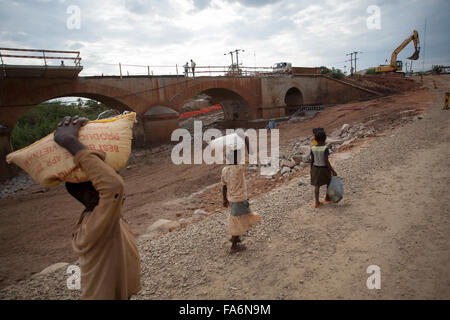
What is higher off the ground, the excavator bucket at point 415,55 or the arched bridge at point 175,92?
the excavator bucket at point 415,55

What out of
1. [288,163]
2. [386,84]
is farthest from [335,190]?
[386,84]

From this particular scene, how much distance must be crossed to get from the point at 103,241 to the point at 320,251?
2.54 meters

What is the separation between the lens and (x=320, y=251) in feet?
10.5

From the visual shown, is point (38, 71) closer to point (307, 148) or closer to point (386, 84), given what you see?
point (307, 148)

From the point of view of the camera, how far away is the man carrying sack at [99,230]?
1459 mm

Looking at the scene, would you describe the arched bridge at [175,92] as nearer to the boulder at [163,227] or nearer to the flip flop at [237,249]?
the boulder at [163,227]

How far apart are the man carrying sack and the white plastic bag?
11.6 ft

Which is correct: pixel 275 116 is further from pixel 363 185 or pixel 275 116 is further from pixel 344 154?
pixel 363 185

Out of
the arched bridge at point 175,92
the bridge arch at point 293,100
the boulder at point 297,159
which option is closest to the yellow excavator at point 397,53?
the arched bridge at point 175,92

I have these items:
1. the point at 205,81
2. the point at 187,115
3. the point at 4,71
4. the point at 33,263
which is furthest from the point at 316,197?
the point at 187,115

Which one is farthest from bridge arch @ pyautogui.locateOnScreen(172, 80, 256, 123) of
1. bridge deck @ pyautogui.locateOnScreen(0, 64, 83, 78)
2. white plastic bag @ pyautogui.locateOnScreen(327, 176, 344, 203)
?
white plastic bag @ pyautogui.locateOnScreen(327, 176, 344, 203)

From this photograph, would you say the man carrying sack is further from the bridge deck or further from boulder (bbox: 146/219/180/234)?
the bridge deck

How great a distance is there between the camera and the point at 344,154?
25.4ft

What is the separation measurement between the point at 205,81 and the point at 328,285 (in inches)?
681
